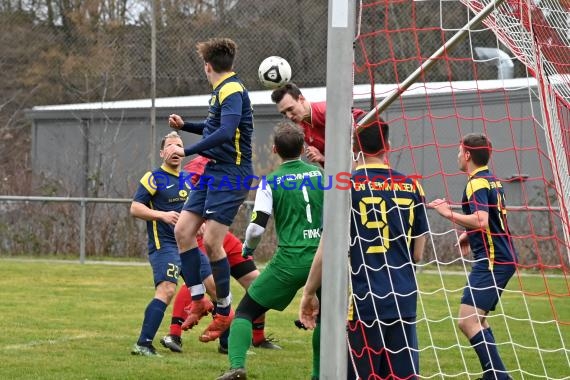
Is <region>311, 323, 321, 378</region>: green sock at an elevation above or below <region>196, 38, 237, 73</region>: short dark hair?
below

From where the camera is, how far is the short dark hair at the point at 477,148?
6773 mm

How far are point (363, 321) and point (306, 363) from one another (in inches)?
94.8

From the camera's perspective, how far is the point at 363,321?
503 cm

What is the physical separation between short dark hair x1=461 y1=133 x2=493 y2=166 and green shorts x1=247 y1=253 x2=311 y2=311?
148 centimetres

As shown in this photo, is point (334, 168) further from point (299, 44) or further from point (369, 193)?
point (299, 44)

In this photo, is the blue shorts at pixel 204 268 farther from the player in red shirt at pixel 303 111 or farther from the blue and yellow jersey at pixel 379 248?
the blue and yellow jersey at pixel 379 248

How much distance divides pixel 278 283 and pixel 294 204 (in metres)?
0.50

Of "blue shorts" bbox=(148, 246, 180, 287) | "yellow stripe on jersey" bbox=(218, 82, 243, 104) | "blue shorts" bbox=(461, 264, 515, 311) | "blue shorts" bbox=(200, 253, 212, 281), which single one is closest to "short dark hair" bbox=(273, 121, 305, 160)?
"yellow stripe on jersey" bbox=(218, 82, 243, 104)

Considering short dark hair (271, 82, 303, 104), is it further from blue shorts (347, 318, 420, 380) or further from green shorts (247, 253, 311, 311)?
blue shorts (347, 318, 420, 380)

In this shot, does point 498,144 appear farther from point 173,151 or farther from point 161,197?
point 173,151

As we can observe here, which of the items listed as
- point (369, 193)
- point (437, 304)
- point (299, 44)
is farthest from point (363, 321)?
point (299, 44)

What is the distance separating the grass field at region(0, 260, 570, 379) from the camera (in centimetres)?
686

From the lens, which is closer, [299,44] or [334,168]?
[334,168]

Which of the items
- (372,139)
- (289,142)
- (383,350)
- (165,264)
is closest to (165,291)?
(165,264)
